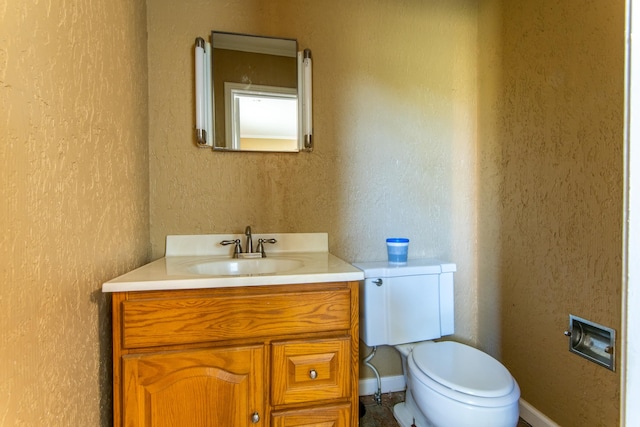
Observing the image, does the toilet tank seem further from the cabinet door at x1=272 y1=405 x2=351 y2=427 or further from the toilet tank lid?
the cabinet door at x1=272 y1=405 x2=351 y2=427

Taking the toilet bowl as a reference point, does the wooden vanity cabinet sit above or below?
above

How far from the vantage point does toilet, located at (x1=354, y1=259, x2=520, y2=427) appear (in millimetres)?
1001

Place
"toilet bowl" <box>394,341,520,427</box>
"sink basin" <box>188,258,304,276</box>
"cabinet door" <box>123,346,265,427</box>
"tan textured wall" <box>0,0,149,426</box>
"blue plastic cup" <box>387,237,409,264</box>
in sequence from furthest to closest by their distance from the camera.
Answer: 1. "blue plastic cup" <box>387,237,409,264</box>
2. "sink basin" <box>188,258,304,276</box>
3. "toilet bowl" <box>394,341,520,427</box>
4. "cabinet door" <box>123,346,265,427</box>
5. "tan textured wall" <box>0,0,149,426</box>

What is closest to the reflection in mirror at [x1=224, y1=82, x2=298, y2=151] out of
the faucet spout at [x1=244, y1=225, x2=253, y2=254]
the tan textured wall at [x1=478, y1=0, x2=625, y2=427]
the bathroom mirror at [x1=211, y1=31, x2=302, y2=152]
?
the bathroom mirror at [x1=211, y1=31, x2=302, y2=152]

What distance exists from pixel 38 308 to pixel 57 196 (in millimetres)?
249

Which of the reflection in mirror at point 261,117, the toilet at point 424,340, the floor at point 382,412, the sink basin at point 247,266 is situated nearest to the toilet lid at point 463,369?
the toilet at point 424,340

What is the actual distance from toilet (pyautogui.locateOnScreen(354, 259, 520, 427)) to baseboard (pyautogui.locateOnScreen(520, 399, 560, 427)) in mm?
419

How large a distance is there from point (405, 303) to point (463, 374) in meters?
0.35

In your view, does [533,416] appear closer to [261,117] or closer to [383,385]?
[383,385]

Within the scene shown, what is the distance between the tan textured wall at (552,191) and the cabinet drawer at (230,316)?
93cm

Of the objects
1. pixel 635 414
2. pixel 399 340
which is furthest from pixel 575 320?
pixel 635 414

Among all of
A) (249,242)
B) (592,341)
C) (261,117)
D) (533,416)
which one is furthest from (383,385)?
(261,117)

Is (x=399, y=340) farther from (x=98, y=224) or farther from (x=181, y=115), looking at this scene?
(x=181, y=115)

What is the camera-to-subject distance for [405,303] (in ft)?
4.40
